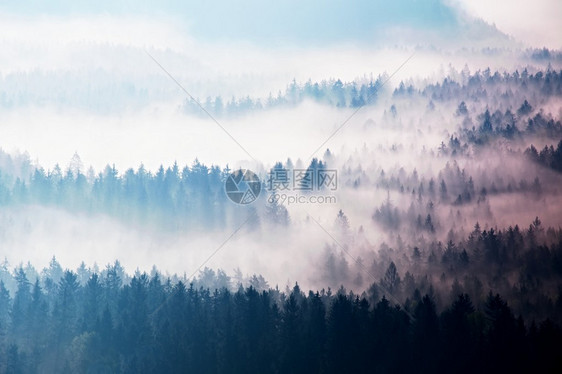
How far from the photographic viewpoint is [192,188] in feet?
571

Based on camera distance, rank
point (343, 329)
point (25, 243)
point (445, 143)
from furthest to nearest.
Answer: point (445, 143) → point (25, 243) → point (343, 329)

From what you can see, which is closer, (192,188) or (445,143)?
(192,188)

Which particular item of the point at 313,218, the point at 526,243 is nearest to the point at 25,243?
the point at 313,218

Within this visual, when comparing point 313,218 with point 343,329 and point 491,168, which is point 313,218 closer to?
point 491,168

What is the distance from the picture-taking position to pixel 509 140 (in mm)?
179000

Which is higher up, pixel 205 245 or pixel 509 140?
pixel 509 140

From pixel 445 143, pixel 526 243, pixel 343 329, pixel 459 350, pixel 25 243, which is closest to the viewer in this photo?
pixel 459 350

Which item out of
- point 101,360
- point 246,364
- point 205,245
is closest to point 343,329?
point 246,364

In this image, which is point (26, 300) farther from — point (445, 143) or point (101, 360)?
point (445, 143)

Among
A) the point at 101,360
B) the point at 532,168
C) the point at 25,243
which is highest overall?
the point at 532,168

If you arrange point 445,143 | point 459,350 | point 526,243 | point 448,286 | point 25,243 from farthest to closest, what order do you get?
point 445,143
point 25,243
point 526,243
point 448,286
point 459,350

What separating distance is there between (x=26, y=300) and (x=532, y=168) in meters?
95.3

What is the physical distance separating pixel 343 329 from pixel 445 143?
98.2 meters

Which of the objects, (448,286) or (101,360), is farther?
(448,286)
